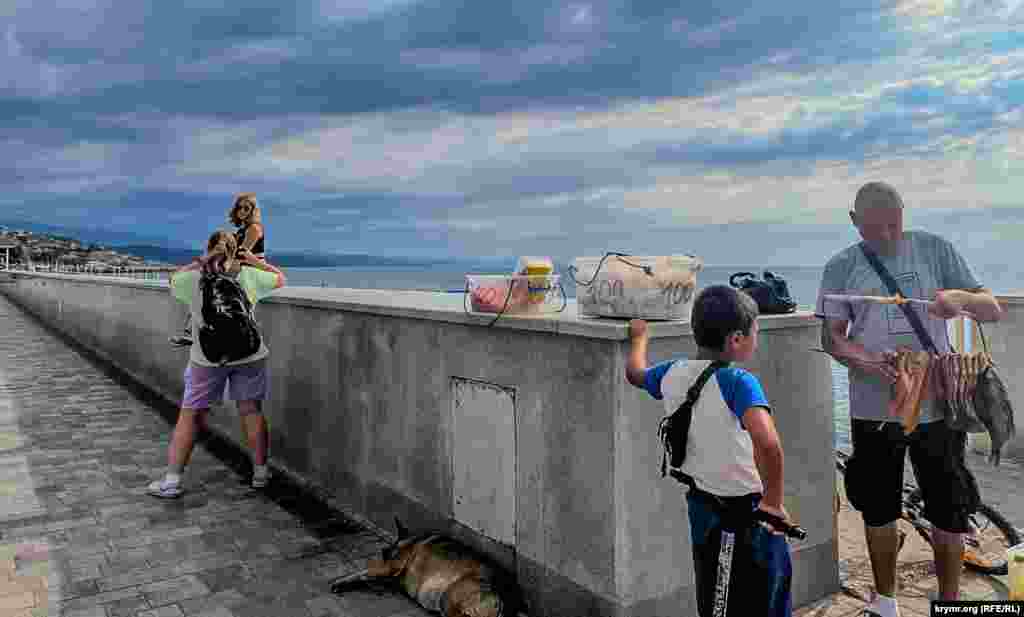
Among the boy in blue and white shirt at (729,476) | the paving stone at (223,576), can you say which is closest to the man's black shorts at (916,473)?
the boy in blue and white shirt at (729,476)

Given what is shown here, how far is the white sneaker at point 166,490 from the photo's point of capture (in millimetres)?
5879

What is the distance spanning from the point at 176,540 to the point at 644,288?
3.50 meters

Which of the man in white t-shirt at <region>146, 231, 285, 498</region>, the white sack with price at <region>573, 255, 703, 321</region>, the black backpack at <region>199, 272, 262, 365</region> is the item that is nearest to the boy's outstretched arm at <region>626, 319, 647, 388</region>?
the white sack with price at <region>573, 255, 703, 321</region>

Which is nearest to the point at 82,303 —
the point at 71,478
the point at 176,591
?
the point at 71,478

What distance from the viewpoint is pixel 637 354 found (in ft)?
9.90

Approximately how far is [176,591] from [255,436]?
2023 millimetres

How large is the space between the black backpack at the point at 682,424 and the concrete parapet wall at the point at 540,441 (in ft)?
1.75

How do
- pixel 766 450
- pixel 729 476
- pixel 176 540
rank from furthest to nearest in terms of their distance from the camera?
pixel 176 540, pixel 729 476, pixel 766 450

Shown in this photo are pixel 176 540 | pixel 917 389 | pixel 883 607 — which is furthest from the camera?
pixel 176 540

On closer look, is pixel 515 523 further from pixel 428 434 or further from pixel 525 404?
pixel 428 434

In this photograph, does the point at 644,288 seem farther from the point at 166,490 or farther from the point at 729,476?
the point at 166,490

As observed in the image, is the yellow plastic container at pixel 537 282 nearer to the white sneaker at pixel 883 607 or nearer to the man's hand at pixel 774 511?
the man's hand at pixel 774 511

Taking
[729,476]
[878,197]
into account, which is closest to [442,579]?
[729,476]

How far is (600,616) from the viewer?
11.1ft
